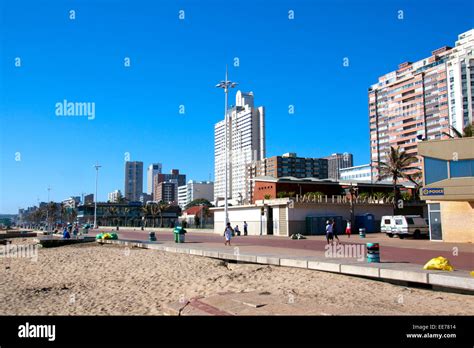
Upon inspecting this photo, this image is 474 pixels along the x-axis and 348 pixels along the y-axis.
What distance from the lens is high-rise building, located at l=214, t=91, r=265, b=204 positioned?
165 meters

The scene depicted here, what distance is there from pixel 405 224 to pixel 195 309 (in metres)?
30.3

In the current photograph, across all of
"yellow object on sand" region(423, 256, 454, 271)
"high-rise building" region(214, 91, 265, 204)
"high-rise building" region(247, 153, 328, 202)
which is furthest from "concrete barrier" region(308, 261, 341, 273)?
"high-rise building" region(214, 91, 265, 204)

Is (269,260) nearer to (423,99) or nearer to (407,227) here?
(407,227)

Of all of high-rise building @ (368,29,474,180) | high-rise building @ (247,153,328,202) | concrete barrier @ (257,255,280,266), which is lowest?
concrete barrier @ (257,255,280,266)

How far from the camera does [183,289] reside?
12.6 m

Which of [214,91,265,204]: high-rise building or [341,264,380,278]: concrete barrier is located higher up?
[214,91,265,204]: high-rise building

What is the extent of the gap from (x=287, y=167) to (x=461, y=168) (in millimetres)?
131104

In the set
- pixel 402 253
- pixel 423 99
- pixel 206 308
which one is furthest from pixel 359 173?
pixel 206 308

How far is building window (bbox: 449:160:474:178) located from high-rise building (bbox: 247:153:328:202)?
390 feet

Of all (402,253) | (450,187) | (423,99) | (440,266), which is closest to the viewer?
(440,266)

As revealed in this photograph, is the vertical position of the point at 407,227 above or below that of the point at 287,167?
below

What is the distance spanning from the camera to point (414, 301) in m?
9.83

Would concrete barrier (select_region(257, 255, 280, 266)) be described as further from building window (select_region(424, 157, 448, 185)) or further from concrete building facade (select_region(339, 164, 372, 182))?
concrete building facade (select_region(339, 164, 372, 182))
